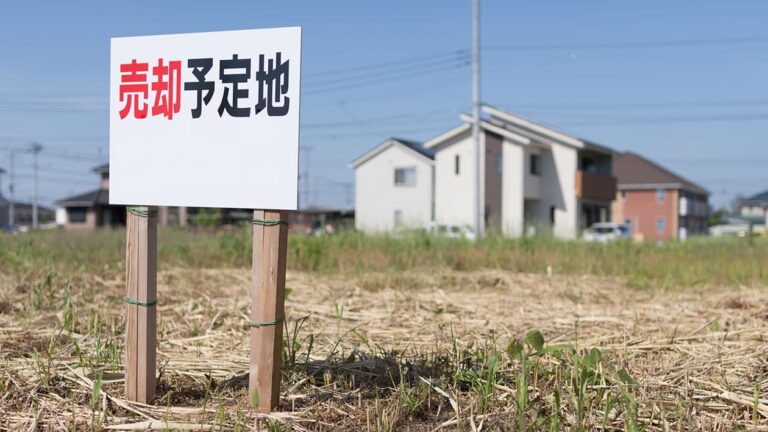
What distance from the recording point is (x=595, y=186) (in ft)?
99.0

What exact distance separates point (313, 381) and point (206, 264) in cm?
714

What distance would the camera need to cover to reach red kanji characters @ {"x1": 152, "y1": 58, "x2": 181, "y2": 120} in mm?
3045

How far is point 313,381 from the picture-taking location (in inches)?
131

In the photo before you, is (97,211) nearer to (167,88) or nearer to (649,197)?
(649,197)

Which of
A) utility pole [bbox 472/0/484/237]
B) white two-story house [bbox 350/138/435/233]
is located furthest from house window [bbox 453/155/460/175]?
utility pole [bbox 472/0/484/237]

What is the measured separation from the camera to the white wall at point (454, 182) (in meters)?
27.9

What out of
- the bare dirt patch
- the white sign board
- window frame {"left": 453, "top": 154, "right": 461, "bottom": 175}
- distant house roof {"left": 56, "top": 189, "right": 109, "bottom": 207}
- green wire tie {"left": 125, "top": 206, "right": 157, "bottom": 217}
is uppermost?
window frame {"left": 453, "top": 154, "right": 461, "bottom": 175}

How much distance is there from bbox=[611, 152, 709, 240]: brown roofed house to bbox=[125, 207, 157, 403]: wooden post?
3943cm

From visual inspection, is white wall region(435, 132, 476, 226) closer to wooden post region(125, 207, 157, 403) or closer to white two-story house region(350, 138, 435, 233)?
white two-story house region(350, 138, 435, 233)

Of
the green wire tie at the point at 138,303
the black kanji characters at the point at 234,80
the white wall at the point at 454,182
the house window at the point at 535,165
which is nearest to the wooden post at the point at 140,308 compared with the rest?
the green wire tie at the point at 138,303

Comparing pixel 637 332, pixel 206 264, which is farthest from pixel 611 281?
pixel 206 264

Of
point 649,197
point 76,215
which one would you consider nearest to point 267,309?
point 649,197

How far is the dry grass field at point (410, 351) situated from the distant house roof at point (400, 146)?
70.5 feet

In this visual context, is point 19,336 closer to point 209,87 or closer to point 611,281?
point 209,87
